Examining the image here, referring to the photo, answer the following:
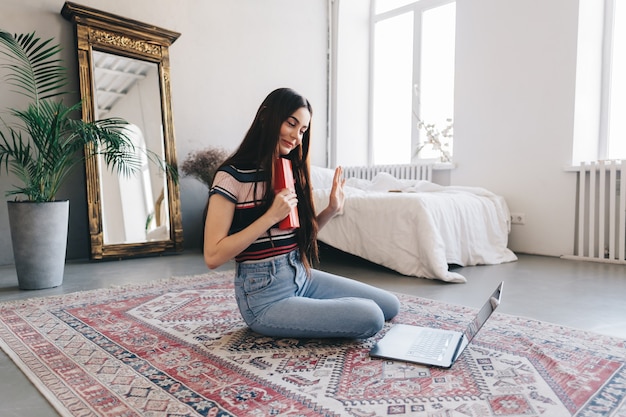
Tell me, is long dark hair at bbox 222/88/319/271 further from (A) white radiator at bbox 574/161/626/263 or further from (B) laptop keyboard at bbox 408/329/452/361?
(A) white radiator at bbox 574/161/626/263

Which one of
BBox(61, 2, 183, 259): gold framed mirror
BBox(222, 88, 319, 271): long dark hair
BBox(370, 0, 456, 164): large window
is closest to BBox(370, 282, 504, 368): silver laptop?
BBox(222, 88, 319, 271): long dark hair

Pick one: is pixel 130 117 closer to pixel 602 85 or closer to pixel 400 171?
pixel 400 171

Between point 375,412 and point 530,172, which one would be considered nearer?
point 375,412

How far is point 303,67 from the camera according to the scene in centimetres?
506

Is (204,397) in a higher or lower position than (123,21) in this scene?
lower

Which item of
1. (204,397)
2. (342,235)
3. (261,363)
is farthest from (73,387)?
(342,235)

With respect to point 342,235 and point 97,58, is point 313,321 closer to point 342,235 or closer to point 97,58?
point 342,235


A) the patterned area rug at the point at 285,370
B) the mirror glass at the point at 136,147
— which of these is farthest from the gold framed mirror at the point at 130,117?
the patterned area rug at the point at 285,370

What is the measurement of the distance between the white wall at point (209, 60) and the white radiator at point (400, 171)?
62 centimetres

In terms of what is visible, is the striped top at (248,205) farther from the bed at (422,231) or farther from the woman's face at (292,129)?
the bed at (422,231)

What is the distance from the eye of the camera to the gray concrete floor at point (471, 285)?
1.31 m

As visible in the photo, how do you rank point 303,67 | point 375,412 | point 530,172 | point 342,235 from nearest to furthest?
point 375,412 → point 342,235 → point 530,172 → point 303,67

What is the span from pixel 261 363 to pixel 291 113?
2.49 ft

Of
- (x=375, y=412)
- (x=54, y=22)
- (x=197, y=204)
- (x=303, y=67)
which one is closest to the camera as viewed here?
(x=375, y=412)
